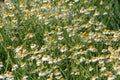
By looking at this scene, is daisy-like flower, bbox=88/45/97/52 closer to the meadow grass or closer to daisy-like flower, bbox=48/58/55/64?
the meadow grass

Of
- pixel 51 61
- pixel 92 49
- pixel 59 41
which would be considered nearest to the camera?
pixel 51 61

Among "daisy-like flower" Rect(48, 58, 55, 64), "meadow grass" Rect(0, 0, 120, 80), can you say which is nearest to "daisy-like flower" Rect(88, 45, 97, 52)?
"meadow grass" Rect(0, 0, 120, 80)

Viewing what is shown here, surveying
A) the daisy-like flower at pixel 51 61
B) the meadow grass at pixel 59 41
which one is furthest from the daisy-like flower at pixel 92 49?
the daisy-like flower at pixel 51 61

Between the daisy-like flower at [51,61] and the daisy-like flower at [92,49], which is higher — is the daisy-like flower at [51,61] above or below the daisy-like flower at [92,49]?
below

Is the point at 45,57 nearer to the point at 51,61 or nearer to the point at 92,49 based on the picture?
the point at 51,61

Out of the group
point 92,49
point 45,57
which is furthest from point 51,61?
point 92,49

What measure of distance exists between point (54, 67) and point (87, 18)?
1.25 meters

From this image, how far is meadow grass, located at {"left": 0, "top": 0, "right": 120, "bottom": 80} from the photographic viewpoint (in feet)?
10.6

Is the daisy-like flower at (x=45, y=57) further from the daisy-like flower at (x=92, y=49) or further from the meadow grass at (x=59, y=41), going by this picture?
the daisy-like flower at (x=92, y=49)

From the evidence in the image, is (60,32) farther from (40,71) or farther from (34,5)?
(34,5)

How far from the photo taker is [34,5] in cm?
465

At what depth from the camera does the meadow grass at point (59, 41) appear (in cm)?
322

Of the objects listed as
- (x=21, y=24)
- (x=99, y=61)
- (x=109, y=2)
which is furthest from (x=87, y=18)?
(x=99, y=61)

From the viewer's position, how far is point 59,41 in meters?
3.75
